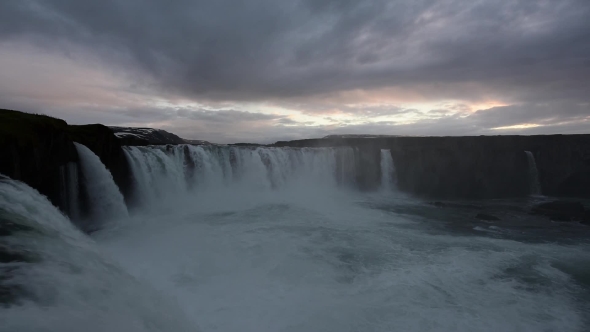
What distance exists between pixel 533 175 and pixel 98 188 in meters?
38.1

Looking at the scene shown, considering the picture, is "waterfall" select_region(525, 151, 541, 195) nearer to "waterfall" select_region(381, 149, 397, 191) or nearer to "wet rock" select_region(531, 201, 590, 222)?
"wet rock" select_region(531, 201, 590, 222)

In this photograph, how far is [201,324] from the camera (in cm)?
635

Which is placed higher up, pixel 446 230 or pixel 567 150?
pixel 567 150

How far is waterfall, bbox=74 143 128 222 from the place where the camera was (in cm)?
1350

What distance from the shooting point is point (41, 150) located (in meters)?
11.0

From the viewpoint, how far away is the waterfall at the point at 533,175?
33188mm

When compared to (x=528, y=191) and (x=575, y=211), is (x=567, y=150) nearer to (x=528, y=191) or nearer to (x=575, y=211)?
(x=528, y=191)

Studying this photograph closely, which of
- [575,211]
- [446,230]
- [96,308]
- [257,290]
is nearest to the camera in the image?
[96,308]

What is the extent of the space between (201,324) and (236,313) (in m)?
0.78

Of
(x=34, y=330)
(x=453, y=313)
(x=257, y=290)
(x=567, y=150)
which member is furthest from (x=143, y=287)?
(x=567, y=150)

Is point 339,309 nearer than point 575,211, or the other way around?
point 339,309

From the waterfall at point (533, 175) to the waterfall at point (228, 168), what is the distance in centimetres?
1802

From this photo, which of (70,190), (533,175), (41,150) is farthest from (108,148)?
(533,175)

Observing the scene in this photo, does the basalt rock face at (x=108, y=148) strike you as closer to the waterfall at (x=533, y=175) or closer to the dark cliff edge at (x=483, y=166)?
the dark cliff edge at (x=483, y=166)
